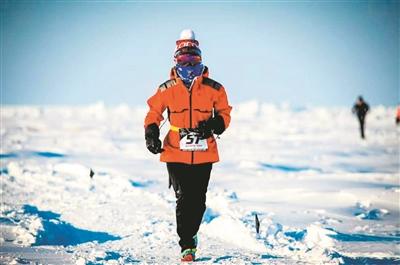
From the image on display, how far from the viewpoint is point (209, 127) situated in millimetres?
3992

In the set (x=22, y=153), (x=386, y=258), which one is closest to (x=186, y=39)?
(x=386, y=258)

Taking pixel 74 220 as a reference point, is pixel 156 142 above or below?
above

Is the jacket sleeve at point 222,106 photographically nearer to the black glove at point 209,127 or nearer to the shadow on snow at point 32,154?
the black glove at point 209,127

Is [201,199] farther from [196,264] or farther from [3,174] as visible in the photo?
[3,174]

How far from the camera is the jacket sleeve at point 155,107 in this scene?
4.02 meters

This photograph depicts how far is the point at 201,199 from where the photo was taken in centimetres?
410

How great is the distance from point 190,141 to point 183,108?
30 centimetres

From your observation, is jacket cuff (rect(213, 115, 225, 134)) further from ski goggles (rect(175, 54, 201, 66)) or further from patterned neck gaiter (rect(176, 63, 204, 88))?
ski goggles (rect(175, 54, 201, 66))

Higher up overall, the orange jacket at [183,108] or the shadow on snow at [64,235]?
the orange jacket at [183,108]

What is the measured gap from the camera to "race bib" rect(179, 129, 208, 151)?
3.96 meters

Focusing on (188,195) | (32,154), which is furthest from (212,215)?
(32,154)

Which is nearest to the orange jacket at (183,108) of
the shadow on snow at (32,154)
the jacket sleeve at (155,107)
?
the jacket sleeve at (155,107)

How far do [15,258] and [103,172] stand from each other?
6968mm

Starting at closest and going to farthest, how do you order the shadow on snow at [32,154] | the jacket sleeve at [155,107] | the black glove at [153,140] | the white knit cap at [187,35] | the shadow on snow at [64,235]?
the black glove at [153,140] → the jacket sleeve at [155,107] → the white knit cap at [187,35] → the shadow on snow at [64,235] → the shadow on snow at [32,154]
